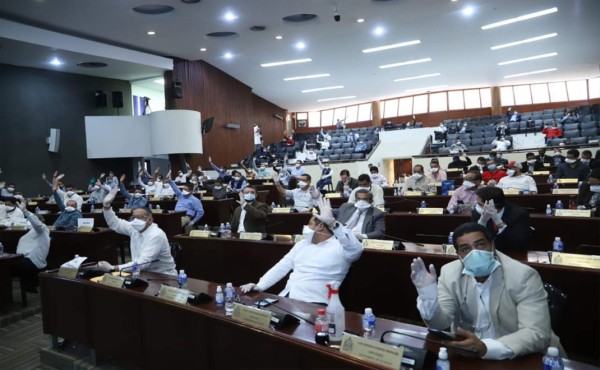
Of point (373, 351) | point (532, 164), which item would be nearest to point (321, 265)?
point (373, 351)

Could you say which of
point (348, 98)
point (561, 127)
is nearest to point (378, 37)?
point (561, 127)

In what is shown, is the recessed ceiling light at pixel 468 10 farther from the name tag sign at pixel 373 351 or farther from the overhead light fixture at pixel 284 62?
the name tag sign at pixel 373 351

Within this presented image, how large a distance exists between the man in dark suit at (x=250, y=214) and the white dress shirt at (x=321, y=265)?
7.46 feet

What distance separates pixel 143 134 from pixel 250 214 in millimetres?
11041

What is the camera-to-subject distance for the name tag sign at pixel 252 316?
212 centimetres

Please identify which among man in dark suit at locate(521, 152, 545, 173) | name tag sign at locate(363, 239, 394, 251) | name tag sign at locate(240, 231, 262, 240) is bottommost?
name tag sign at locate(363, 239, 394, 251)

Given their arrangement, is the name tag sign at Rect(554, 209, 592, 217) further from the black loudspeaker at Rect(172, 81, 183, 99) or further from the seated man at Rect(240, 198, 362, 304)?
the black loudspeaker at Rect(172, 81, 183, 99)

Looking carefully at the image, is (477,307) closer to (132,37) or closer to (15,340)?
(15,340)

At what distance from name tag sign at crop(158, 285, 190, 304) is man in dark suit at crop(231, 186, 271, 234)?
2.65 metres

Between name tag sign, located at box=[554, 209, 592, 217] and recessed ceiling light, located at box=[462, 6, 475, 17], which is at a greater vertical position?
recessed ceiling light, located at box=[462, 6, 475, 17]

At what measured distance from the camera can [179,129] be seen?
1449cm

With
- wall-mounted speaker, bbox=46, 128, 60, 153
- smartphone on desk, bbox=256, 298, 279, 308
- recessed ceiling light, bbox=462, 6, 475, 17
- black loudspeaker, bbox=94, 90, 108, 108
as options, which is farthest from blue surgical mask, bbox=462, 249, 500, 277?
black loudspeaker, bbox=94, 90, 108, 108

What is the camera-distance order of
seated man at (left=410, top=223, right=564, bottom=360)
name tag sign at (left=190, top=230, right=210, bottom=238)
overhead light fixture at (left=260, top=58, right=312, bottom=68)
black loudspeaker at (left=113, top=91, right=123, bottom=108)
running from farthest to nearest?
overhead light fixture at (left=260, top=58, right=312, bottom=68) → black loudspeaker at (left=113, top=91, right=123, bottom=108) → name tag sign at (left=190, top=230, right=210, bottom=238) → seated man at (left=410, top=223, right=564, bottom=360)

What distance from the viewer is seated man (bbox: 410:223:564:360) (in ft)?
5.72
